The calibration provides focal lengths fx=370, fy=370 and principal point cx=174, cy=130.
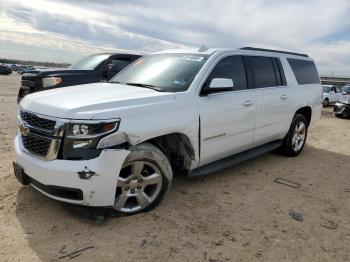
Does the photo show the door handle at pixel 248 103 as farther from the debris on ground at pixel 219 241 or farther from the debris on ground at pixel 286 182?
the debris on ground at pixel 219 241

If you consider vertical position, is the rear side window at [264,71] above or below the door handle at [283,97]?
above

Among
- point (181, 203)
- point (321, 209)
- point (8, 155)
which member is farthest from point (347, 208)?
point (8, 155)

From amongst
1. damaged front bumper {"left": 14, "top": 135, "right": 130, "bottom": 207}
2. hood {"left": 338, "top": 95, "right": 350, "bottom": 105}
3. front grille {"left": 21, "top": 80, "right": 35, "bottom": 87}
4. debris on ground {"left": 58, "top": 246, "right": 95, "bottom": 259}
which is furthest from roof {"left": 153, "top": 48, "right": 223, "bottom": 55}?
hood {"left": 338, "top": 95, "right": 350, "bottom": 105}

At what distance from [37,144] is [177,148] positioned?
161 centimetres

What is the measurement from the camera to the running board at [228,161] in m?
4.64

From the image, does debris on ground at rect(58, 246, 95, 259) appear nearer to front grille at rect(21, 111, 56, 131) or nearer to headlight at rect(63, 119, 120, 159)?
Answer: headlight at rect(63, 119, 120, 159)

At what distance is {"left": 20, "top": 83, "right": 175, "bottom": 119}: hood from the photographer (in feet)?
11.5

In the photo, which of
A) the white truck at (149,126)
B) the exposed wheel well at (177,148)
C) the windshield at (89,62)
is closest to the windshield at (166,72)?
the white truck at (149,126)

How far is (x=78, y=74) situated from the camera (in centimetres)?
788

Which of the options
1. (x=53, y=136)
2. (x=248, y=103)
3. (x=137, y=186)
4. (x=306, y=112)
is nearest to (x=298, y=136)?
(x=306, y=112)

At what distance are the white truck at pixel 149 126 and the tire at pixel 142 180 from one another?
0.01m

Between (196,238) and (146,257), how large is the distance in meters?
0.59

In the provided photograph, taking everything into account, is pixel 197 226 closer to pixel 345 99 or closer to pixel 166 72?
pixel 166 72

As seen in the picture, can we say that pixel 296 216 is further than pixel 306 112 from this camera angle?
No
